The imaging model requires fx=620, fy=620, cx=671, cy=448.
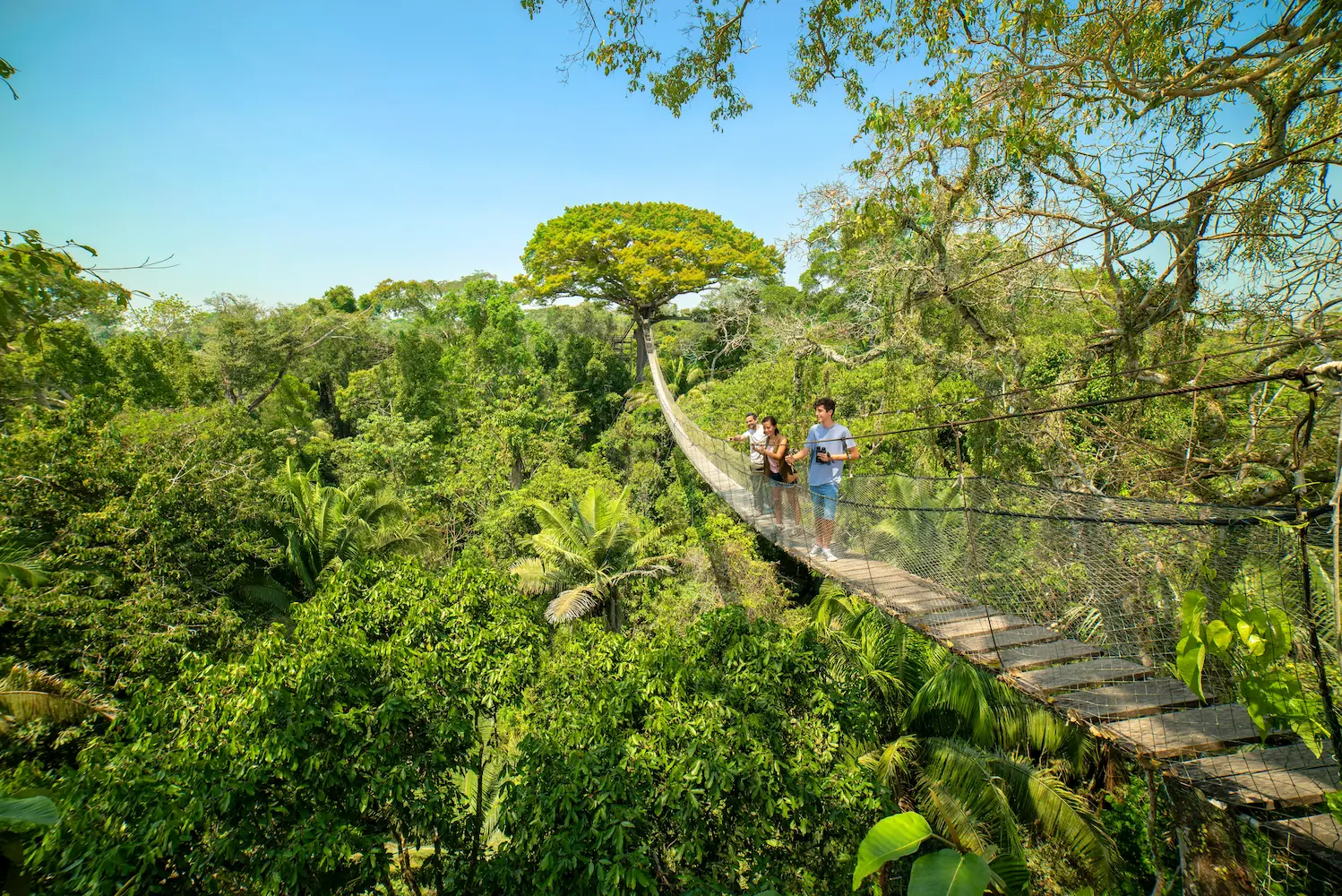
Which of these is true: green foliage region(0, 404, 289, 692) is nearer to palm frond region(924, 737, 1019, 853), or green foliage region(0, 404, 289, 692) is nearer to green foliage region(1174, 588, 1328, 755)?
palm frond region(924, 737, 1019, 853)

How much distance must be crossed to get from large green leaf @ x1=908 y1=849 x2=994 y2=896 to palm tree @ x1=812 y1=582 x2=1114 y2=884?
7.60ft

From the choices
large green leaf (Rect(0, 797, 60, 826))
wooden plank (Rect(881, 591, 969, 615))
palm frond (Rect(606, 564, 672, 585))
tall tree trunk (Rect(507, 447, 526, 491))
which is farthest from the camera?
tall tree trunk (Rect(507, 447, 526, 491))

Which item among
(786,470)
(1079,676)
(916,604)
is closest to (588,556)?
(786,470)

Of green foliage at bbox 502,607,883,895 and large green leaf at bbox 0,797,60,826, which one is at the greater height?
large green leaf at bbox 0,797,60,826

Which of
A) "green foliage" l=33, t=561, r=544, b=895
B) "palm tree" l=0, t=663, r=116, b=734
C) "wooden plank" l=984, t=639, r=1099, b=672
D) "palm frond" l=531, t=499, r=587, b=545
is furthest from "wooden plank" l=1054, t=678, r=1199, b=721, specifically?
"palm frond" l=531, t=499, r=587, b=545

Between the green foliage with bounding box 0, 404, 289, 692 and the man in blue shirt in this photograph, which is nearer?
the man in blue shirt

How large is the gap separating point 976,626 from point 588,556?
17.8 feet

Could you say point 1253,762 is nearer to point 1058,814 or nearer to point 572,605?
point 1058,814

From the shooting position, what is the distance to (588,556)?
7.64 metres

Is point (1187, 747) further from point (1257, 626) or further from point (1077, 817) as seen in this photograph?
point (1077, 817)

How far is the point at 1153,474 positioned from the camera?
10.6 ft

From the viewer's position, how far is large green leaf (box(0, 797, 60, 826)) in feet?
2.01

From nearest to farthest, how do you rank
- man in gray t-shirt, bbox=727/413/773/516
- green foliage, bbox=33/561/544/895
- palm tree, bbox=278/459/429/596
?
green foliage, bbox=33/561/544/895 < man in gray t-shirt, bbox=727/413/773/516 < palm tree, bbox=278/459/429/596

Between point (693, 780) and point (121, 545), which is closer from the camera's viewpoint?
point (693, 780)
